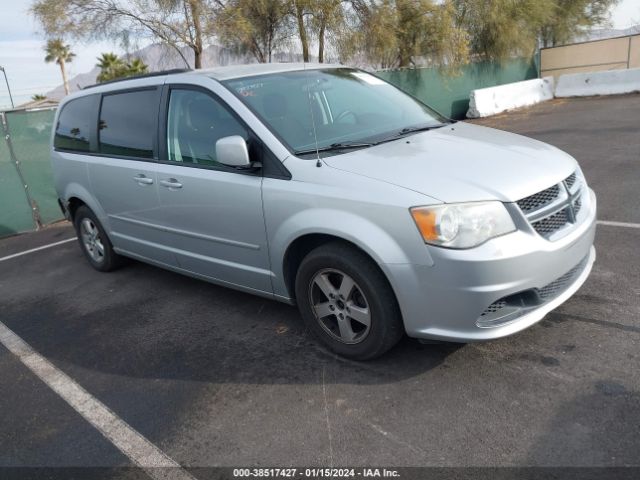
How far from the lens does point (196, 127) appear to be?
13.1 feet

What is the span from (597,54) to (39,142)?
21.6m

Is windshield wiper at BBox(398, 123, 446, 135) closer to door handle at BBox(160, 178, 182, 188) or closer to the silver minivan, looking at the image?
the silver minivan

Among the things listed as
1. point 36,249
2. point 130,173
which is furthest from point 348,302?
point 36,249

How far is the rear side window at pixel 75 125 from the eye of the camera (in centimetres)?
520

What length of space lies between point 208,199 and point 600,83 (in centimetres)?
1834

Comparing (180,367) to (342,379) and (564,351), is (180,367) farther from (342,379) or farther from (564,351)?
(564,351)

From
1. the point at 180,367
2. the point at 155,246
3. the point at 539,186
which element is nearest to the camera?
the point at 539,186

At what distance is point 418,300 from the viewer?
2.87m

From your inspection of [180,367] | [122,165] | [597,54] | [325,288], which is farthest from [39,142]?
[597,54]

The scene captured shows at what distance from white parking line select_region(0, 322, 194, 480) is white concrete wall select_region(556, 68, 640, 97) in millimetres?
19027

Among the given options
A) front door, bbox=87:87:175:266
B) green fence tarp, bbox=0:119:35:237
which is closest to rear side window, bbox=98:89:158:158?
front door, bbox=87:87:175:266

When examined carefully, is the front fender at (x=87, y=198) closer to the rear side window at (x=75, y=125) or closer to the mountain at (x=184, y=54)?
the rear side window at (x=75, y=125)

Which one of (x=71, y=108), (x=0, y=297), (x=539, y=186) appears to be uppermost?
(x=71, y=108)

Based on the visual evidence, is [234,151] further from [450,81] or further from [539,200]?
[450,81]
